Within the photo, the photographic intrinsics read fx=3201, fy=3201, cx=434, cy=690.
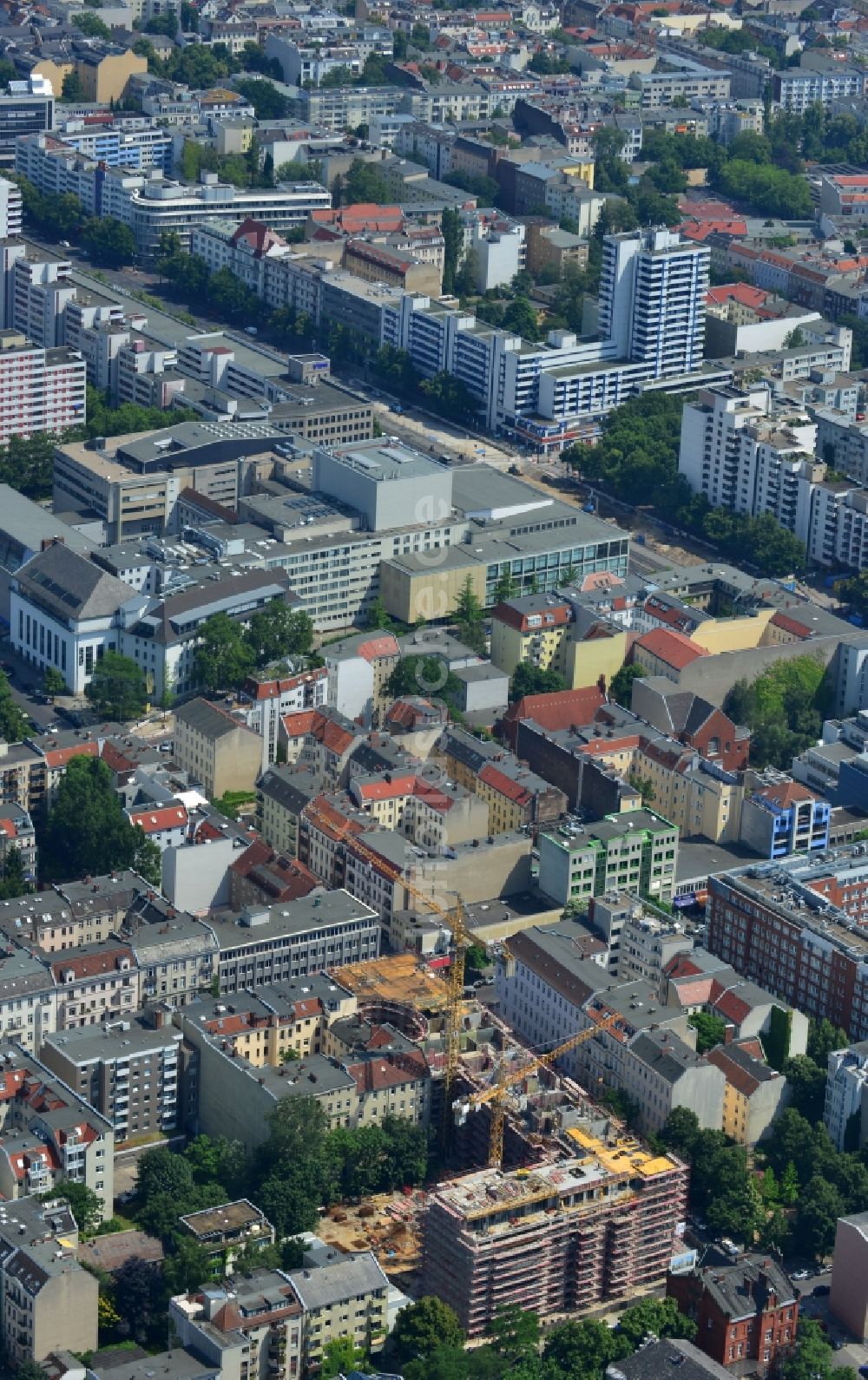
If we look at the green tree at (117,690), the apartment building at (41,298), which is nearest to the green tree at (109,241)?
the apartment building at (41,298)

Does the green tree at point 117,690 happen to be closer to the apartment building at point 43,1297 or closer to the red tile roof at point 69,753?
the red tile roof at point 69,753

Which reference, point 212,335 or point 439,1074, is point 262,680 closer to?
point 439,1074

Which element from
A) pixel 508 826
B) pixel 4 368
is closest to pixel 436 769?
pixel 508 826

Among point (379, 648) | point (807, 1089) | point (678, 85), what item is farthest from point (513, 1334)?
point (678, 85)

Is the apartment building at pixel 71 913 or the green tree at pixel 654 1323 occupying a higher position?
the apartment building at pixel 71 913

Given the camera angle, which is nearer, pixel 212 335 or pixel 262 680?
pixel 262 680

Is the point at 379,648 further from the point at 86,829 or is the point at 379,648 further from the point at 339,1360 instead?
the point at 339,1360
